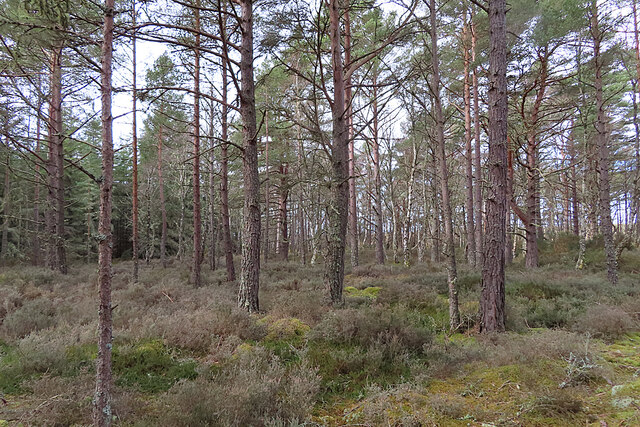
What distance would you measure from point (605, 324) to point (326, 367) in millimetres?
5535

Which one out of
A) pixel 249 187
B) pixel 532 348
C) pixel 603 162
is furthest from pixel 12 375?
pixel 603 162

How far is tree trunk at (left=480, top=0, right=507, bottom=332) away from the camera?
5953 millimetres

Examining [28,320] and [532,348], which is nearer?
[532,348]

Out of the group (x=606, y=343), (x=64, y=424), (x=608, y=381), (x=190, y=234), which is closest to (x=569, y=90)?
(x=606, y=343)

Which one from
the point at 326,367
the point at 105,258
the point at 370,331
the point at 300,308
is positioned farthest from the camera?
the point at 300,308

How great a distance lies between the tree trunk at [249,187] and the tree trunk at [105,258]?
388cm

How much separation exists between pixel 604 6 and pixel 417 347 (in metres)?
13.8

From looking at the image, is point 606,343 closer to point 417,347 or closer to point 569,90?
point 417,347

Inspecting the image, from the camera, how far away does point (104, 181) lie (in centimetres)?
317

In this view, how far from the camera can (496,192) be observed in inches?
235

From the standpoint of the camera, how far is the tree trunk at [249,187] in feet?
23.5

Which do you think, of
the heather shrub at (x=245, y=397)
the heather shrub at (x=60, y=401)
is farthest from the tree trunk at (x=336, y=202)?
the heather shrub at (x=60, y=401)

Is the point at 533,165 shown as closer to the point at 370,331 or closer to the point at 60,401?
the point at 370,331

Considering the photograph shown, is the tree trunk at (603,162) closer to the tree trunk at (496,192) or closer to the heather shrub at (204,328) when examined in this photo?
the tree trunk at (496,192)
